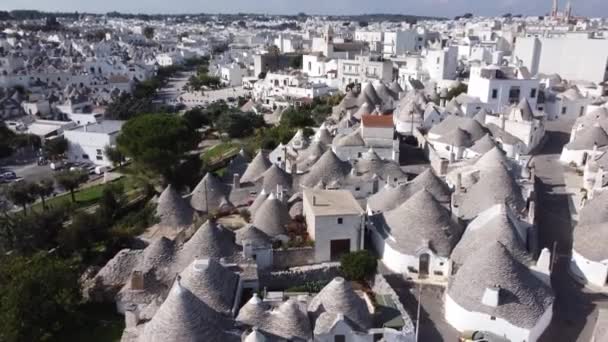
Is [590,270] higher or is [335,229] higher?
[335,229]

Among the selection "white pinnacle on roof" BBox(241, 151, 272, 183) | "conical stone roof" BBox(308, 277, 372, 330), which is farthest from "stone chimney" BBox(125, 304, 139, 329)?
"white pinnacle on roof" BBox(241, 151, 272, 183)

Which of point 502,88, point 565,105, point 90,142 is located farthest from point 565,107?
point 90,142

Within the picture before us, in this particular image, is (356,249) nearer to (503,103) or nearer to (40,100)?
(503,103)

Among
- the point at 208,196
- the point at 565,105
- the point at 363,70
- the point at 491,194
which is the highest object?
the point at 363,70

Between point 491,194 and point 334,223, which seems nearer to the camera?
point 334,223

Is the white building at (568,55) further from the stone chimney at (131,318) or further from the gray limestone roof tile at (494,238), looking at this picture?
the stone chimney at (131,318)

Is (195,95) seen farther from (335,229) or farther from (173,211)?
(335,229)
